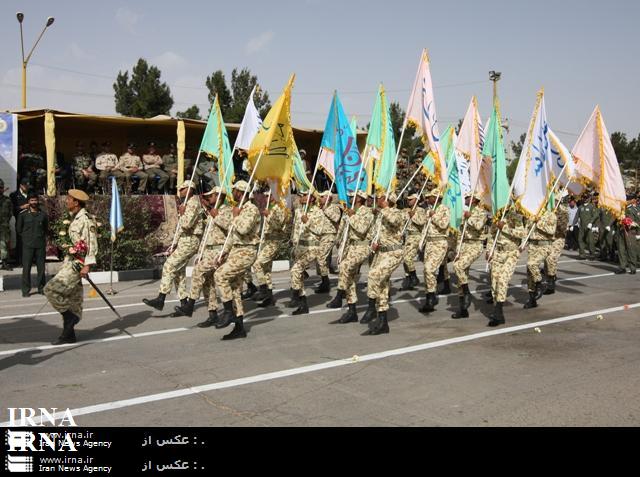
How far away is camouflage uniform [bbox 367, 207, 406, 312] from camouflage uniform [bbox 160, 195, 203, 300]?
3.02 m

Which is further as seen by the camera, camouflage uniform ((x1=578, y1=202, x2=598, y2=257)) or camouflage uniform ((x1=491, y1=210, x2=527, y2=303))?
camouflage uniform ((x1=578, y1=202, x2=598, y2=257))

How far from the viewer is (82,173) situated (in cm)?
1598

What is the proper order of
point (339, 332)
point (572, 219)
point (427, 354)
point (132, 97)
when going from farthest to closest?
point (132, 97) → point (572, 219) → point (339, 332) → point (427, 354)

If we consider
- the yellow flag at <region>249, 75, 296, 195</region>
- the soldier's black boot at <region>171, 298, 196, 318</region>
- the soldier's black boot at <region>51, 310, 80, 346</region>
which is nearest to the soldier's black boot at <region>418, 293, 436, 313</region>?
the yellow flag at <region>249, 75, 296, 195</region>

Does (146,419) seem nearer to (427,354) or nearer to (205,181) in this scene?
(427,354)

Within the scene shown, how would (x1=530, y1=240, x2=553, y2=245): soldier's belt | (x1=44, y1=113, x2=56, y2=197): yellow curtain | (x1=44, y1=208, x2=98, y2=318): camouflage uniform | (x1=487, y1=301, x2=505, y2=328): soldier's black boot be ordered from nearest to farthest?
(x1=44, y1=208, x2=98, y2=318): camouflage uniform, (x1=487, y1=301, x2=505, y2=328): soldier's black boot, (x1=530, y1=240, x2=553, y2=245): soldier's belt, (x1=44, y1=113, x2=56, y2=197): yellow curtain

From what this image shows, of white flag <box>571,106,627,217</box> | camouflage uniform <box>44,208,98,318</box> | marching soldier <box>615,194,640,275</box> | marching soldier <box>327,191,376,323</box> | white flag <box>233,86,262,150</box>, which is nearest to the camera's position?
camouflage uniform <box>44,208,98,318</box>

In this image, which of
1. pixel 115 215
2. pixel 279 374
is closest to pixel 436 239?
pixel 279 374

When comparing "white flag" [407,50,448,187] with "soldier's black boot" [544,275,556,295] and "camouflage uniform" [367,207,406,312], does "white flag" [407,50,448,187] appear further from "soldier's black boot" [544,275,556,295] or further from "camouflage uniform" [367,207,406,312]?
"soldier's black boot" [544,275,556,295]

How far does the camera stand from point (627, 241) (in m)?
16.1

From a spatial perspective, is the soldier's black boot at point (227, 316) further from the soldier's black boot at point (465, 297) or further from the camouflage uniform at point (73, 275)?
the soldier's black boot at point (465, 297)

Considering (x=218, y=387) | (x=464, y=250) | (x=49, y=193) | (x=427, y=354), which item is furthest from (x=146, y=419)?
(x=49, y=193)

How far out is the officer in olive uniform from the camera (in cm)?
1206

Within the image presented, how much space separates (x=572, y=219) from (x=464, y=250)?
12654 millimetres
